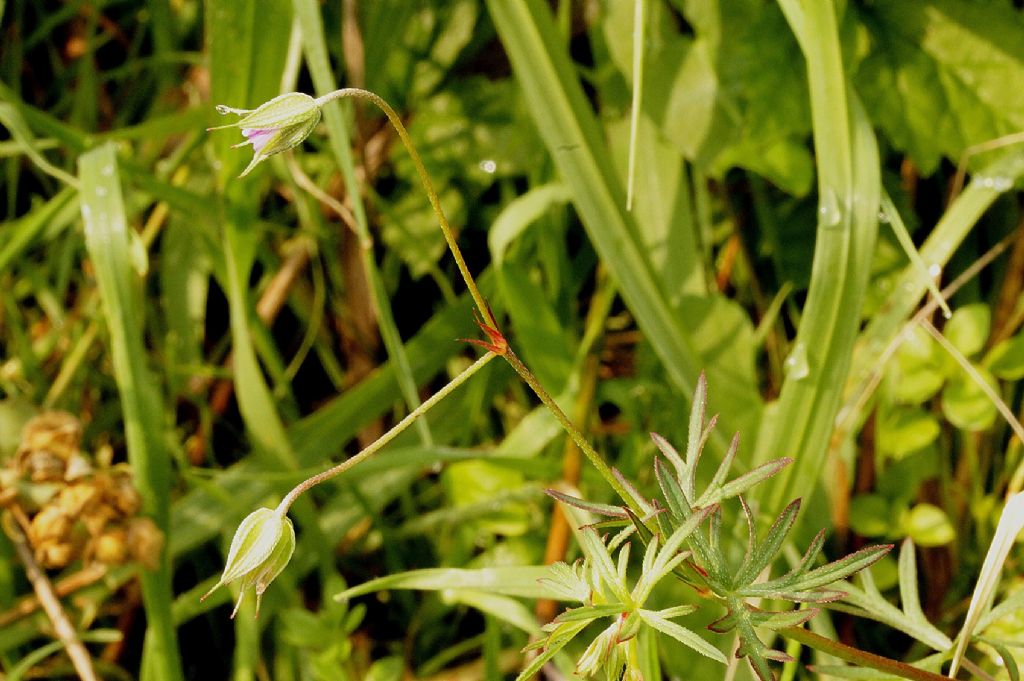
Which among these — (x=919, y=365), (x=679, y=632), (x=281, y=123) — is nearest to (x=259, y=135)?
(x=281, y=123)

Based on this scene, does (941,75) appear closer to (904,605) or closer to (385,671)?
(904,605)

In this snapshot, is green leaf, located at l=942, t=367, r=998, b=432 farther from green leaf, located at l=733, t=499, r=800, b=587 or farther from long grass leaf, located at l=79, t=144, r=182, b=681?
long grass leaf, located at l=79, t=144, r=182, b=681

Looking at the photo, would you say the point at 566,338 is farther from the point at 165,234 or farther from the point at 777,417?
the point at 165,234

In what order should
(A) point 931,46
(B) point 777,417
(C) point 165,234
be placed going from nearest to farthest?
(B) point 777,417 < (A) point 931,46 < (C) point 165,234

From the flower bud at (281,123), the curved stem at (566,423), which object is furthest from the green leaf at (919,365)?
the flower bud at (281,123)

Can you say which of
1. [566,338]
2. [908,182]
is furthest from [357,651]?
[908,182]
